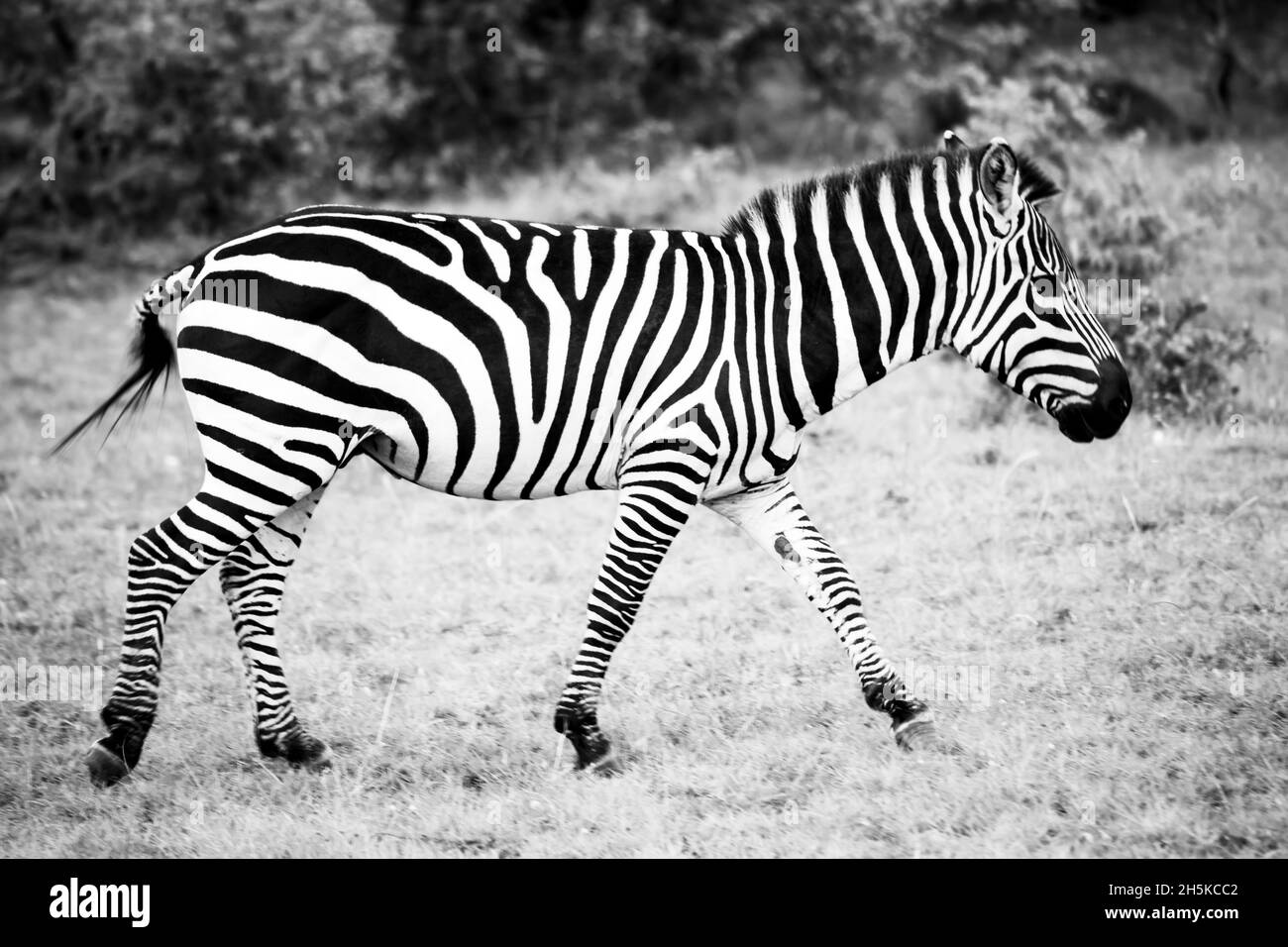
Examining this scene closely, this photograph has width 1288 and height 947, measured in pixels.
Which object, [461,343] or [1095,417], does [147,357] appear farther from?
[1095,417]

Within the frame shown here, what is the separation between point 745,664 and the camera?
6.66 m

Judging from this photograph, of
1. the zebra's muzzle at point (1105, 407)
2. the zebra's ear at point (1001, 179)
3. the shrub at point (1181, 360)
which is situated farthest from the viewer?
the shrub at point (1181, 360)

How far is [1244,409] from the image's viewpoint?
9.16 meters

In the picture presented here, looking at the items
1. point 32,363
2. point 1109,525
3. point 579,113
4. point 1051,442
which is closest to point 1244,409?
point 1051,442

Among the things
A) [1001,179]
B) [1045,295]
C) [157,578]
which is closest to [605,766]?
[157,578]

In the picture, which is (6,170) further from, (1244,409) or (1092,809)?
(1092,809)

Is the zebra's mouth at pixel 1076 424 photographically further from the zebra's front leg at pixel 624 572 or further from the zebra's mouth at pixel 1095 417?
the zebra's front leg at pixel 624 572

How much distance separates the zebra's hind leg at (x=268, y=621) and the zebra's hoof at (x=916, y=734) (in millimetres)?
2414

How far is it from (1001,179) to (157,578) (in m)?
3.76

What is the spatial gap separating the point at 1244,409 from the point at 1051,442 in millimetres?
1345

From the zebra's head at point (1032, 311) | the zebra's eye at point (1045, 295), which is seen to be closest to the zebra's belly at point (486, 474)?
the zebra's head at point (1032, 311)

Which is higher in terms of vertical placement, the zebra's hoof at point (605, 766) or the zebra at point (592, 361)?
the zebra at point (592, 361)

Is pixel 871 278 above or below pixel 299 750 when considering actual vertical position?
above

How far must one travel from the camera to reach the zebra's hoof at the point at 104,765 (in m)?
5.54
